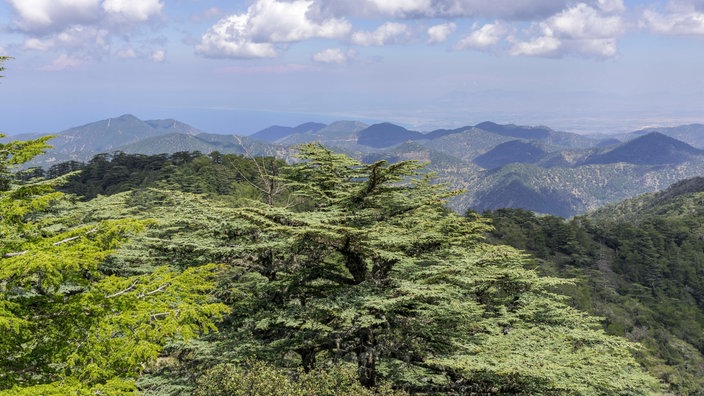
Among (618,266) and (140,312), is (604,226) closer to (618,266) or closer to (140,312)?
(618,266)

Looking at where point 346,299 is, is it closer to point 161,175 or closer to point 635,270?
point 161,175

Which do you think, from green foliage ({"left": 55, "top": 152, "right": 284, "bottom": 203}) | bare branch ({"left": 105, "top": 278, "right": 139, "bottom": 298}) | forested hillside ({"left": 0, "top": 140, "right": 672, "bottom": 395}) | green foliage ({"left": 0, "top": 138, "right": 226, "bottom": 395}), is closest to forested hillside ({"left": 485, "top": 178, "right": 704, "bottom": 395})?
green foliage ({"left": 55, "top": 152, "right": 284, "bottom": 203})

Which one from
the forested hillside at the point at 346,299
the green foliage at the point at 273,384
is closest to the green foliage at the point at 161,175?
the forested hillside at the point at 346,299

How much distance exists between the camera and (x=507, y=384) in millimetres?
12195

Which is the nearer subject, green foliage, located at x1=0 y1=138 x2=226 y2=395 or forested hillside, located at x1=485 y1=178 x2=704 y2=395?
green foliage, located at x1=0 y1=138 x2=226 y2=395

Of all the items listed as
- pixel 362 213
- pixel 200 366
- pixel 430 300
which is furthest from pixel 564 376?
pixel 200 366

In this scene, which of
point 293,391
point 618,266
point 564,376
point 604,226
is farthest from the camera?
point 604,226

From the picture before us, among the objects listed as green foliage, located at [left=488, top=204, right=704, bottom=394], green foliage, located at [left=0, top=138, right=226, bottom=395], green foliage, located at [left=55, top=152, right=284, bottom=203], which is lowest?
green foliage, located at [left=488, top=204, right=704, bottom=394]

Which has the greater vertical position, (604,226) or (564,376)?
(564,376)

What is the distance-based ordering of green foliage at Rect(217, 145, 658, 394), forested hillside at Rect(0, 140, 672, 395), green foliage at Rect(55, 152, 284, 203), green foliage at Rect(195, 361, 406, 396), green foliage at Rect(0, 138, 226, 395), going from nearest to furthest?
green foliage at Rect(0, 138, 226, 395) < green foliage at Rect(195, 361, 406, 396) < forested hillside at Rect(0, 140, 672, 395) < green foliage at Rect(217, 145, 658, 394) < green foliage at Rect(55, 152, 284, 203)

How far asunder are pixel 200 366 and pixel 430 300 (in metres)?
7.45

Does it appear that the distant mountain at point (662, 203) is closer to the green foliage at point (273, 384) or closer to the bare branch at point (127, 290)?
the green foliage at point (273, 384)

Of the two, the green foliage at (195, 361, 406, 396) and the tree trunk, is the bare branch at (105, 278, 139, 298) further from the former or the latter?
the tree trunk

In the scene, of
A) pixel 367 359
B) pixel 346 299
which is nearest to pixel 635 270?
pixel 367 359
